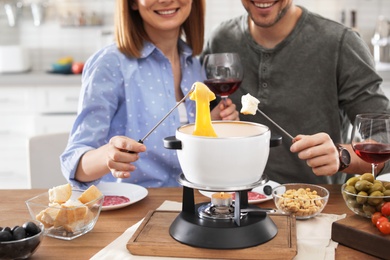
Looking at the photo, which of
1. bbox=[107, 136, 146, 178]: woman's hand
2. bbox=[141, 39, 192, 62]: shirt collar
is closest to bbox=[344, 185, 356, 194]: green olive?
bbox=[107, 136, 146, 178]: woman's hand

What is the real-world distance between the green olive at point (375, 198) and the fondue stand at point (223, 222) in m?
0.23

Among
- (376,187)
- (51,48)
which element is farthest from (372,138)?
(51,48)

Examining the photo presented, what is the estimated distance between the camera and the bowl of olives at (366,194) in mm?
1369

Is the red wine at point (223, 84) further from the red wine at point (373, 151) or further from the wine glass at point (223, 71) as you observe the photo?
the red wine at point (373, 151)

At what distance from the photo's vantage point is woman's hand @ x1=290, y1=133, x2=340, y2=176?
148 centimetres

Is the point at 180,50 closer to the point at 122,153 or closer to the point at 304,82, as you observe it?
the point at 304,82

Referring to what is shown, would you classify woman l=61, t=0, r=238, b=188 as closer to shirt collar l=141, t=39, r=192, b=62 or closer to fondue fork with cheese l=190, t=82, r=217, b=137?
shirt collar l=141, t=39, r=192, b=62

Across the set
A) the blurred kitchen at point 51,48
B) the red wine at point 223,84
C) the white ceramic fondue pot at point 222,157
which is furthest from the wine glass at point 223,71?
the blurred kitchen at point 51,48

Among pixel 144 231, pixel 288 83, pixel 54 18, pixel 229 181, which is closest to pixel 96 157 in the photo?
pixel 144 231

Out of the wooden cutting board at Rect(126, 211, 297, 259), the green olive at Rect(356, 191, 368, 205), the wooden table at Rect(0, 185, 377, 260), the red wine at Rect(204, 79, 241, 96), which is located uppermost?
the red wine at Rect(204, 79, 241, 96)

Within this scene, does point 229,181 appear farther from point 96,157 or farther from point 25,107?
point 25,107

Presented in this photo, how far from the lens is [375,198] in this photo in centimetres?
137

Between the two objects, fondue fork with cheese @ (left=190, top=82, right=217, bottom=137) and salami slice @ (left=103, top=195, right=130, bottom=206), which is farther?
salami slice @ (left=103, top=195, right=130, bottom=206)

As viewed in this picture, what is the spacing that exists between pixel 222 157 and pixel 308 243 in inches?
12.2
